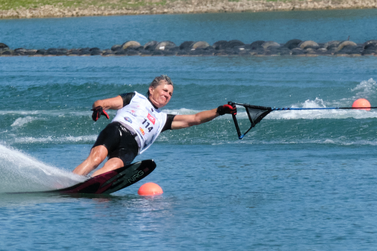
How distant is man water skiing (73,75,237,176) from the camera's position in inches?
265

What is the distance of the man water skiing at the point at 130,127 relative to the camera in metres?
6.73

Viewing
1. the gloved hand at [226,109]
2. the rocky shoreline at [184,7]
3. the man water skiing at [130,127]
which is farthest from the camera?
the rocky shoreline at [184,7]

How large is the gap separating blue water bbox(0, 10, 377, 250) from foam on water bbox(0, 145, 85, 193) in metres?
0.02

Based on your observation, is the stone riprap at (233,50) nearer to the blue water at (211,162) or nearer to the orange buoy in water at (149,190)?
the blue water at (211,162)

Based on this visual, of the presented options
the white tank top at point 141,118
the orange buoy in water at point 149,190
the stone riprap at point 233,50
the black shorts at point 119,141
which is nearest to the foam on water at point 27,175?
the black shorts at point 119,141

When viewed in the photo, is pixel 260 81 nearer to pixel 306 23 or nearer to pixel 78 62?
pixel 78 62

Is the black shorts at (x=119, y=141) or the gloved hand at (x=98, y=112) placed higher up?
the gloved hand at (x=98, y=112)

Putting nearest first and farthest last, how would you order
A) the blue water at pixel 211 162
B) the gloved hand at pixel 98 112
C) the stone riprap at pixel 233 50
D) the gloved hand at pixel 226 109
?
the blue water at pixel 211 162, the gloved hand at pixel 98 112, the gloved hand at pixel 226 109, the stone riprap at pixel 233 50

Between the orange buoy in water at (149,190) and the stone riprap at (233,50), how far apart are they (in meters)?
22.7

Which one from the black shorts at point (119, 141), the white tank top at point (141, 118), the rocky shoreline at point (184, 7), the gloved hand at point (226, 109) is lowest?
the black shorts at point (119, 141)

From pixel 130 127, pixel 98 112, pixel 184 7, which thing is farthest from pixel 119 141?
pixel 184 7

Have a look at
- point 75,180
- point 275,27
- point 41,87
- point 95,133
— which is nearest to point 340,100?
point 95,133

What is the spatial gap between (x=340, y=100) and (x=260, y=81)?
13.3 ft

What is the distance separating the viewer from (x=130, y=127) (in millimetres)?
6781
